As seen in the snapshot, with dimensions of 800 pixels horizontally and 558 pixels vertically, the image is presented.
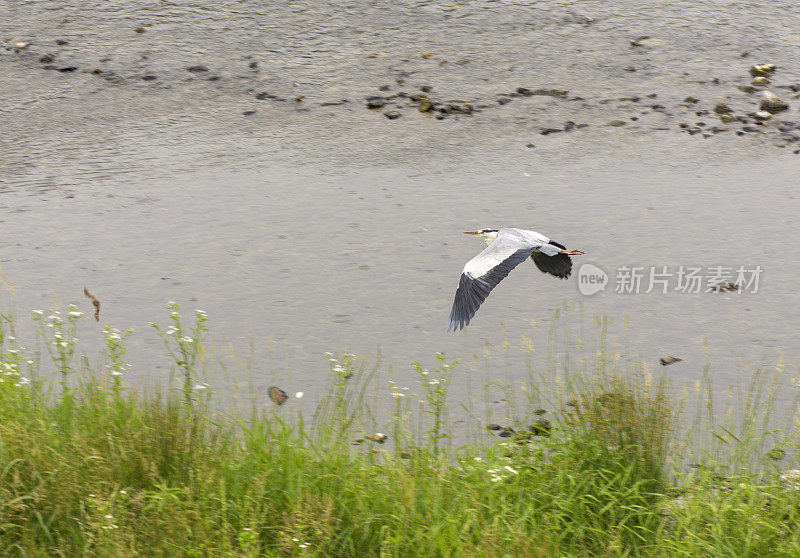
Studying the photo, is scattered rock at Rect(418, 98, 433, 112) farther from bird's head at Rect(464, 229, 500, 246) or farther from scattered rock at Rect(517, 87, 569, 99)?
bird's head at Rect(464, 229, 500, 246)

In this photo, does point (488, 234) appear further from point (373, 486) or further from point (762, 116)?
→ point (762, 116)

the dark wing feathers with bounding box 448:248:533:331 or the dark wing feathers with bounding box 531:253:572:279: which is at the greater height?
the dark wing feathers with bounding box 448:248:533:331

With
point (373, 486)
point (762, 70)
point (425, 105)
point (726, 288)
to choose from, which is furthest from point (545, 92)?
point (373, 486)

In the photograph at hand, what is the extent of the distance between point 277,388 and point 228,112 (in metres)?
3.54

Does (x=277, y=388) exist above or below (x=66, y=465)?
below

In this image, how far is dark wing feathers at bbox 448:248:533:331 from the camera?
13.2ft

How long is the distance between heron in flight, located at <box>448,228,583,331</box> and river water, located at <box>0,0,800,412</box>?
0.88 feet

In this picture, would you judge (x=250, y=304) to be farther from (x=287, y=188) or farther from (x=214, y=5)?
(x=214, y=5)

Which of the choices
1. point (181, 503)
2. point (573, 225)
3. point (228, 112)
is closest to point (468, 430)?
point (181, 503)

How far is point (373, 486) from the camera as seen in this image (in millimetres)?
3061

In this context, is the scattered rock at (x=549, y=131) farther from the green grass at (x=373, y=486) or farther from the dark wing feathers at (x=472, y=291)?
the green grass at (x=373, y=486)

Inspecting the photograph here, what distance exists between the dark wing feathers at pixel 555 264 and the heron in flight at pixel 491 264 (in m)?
0.10

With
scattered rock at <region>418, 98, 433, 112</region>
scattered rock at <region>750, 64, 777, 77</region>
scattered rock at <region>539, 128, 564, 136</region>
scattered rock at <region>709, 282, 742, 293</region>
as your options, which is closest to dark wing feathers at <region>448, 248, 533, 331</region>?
scattered rock at <region>709, 282, 742, 293</region>

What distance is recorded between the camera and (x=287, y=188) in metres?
5.84
